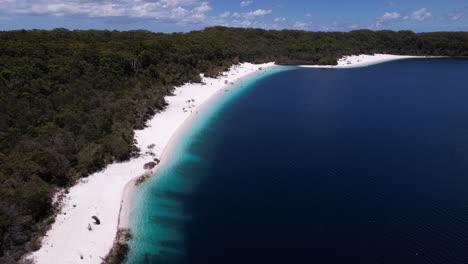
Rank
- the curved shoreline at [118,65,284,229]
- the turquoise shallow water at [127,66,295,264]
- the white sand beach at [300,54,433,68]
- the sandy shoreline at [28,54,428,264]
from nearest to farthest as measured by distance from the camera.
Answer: the sandy shoreline at [28,54,428,264] < the turquoise shallow water at [127,66,295,264] < the curved shoreline at [118,65,284,229] < the white sand beach at [300,54,433,68]

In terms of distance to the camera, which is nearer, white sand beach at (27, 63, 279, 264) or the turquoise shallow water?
white sand beach at (27, 63, 279, 264)

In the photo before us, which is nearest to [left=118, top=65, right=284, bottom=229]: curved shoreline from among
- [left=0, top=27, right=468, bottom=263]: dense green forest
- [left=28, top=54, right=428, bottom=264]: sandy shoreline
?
[left=28, top=54, right=428, bottom=264]: sandy shoreline

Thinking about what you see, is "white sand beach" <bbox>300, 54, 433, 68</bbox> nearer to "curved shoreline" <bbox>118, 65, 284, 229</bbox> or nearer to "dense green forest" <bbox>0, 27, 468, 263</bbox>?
"dense green forest" <bbox>0, 27, 468, 263</bbox>

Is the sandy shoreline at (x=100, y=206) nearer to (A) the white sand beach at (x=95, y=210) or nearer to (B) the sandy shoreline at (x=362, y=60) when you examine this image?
(A) the white sand beach at (x=95, y=210)

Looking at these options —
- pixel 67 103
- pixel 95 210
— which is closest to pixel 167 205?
pixel 95 210

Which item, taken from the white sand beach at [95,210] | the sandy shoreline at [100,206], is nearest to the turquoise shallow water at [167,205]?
the sandy shoreline at [100,206]

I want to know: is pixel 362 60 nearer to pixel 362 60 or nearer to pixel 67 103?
pixel 362 60
